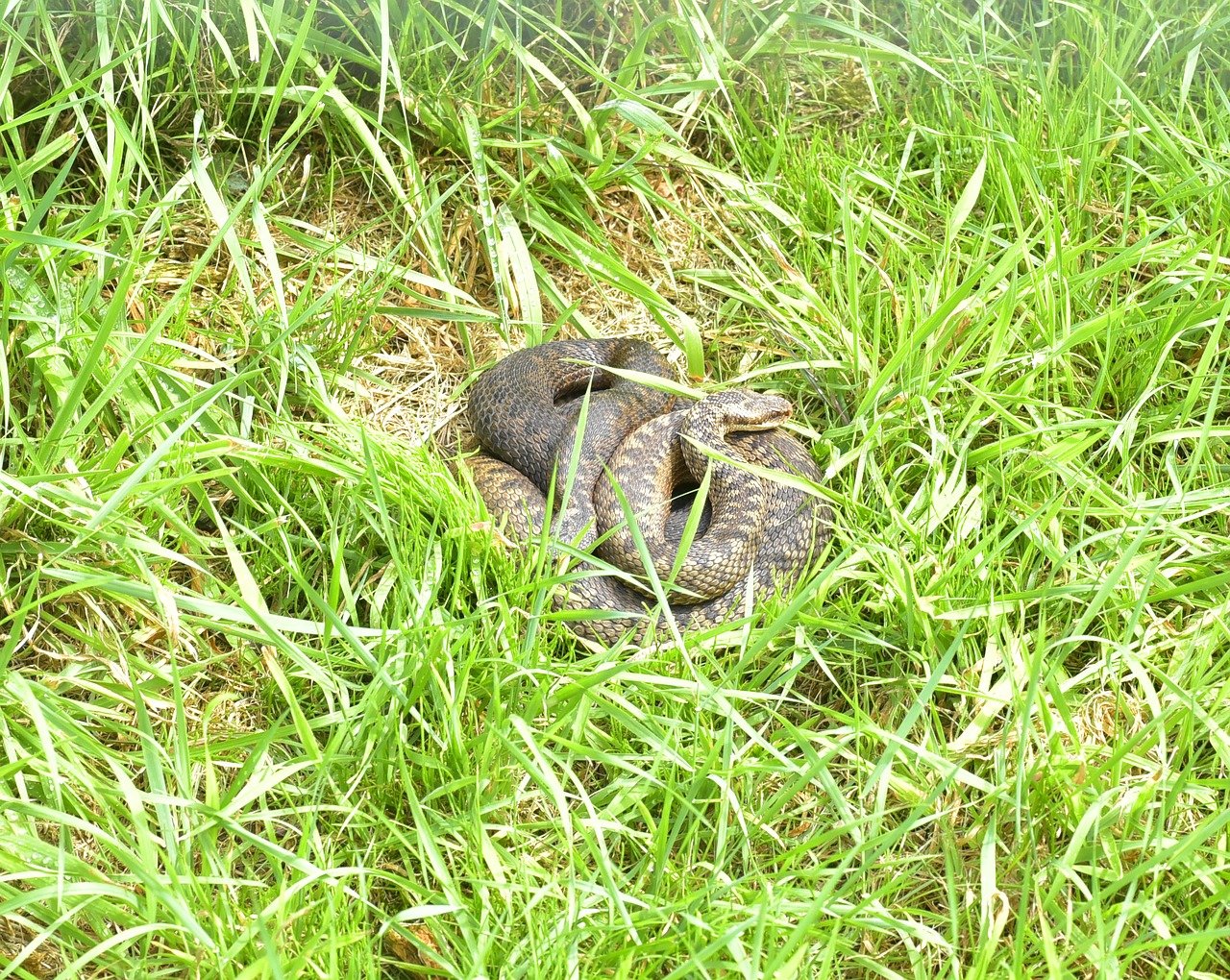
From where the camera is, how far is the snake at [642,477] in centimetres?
408

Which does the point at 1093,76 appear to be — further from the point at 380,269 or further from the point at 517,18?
the point at 380,269

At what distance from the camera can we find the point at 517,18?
4656 mm

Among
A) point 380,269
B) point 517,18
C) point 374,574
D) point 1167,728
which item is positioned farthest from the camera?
point 517,18

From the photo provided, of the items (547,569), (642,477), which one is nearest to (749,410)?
(642,477)

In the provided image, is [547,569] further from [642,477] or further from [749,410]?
[749,410]

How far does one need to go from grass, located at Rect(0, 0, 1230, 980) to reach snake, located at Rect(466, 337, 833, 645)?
18 centimetres

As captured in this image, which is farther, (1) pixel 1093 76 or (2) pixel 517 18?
(1) pixel 1093 76

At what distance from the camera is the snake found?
4.08m

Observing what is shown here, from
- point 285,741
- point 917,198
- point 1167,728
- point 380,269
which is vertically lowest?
point 1167,728

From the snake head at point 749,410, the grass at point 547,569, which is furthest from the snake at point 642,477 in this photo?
the grass at point 547,569

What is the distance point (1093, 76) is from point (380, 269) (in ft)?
10.0

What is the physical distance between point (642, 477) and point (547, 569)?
854 millimetres

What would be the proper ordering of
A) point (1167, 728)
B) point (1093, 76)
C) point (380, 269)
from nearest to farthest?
1. point (1167, 728)
2. point (380, 269)
3. point (1093, 76)

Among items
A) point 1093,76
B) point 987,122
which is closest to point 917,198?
point 987,122
